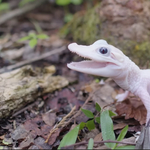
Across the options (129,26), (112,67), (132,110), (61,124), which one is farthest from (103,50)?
(129,26)

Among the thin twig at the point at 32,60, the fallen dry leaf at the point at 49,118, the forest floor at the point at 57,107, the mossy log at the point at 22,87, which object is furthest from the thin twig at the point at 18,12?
the fallen dry leaf at the point at 49,118

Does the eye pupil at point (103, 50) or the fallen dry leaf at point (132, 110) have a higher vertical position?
the eye pupil at point (103, 50)

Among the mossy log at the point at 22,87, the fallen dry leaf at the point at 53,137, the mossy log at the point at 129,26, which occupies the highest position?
the mossy log at the point at 129,26

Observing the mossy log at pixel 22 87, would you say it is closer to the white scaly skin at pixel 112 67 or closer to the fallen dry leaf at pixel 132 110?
the white scaly skin at pixel 112 67

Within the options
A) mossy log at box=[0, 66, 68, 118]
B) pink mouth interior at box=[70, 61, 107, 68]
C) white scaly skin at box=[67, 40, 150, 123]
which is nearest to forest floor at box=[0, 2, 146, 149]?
mossy log at box=[0, 66, 68, 118]

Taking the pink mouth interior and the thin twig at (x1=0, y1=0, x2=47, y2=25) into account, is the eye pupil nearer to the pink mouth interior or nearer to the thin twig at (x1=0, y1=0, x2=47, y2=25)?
the pink mouth interior

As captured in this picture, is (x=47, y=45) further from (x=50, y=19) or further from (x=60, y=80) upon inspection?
(x=50, y=19)

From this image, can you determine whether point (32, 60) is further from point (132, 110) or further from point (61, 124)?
point (132, 110)
